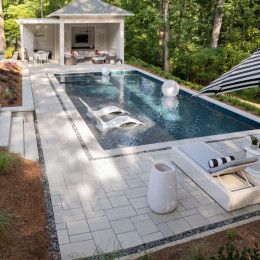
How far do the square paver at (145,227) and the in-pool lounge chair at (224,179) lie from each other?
5.00 ft

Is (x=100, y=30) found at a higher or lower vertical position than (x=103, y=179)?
higher

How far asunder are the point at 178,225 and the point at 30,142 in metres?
5.16

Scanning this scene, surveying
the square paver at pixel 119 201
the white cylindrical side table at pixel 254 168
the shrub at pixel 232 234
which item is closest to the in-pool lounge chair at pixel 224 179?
the white cylindrical side table at pixel 254 168

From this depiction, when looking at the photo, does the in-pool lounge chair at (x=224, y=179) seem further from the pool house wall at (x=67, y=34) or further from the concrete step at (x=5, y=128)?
the pool house wall at (x=67, y=34)

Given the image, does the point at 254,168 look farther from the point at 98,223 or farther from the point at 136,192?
the point at 98,223

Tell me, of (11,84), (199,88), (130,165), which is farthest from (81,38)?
(130,165)

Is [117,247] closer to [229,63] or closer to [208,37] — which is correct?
[229,63]

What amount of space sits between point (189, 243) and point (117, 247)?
3.79 ft

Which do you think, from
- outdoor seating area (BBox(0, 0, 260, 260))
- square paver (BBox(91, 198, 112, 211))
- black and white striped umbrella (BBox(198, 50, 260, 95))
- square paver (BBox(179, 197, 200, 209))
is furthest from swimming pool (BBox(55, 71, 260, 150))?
black and white striped umbrella (BBox(198, 50, 260, 95))

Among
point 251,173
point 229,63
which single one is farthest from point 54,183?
point 229,63

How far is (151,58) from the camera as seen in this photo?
1064 inches

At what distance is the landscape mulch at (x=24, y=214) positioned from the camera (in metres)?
4.97

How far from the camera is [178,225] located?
5.79 m

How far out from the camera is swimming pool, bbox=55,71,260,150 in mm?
10359
